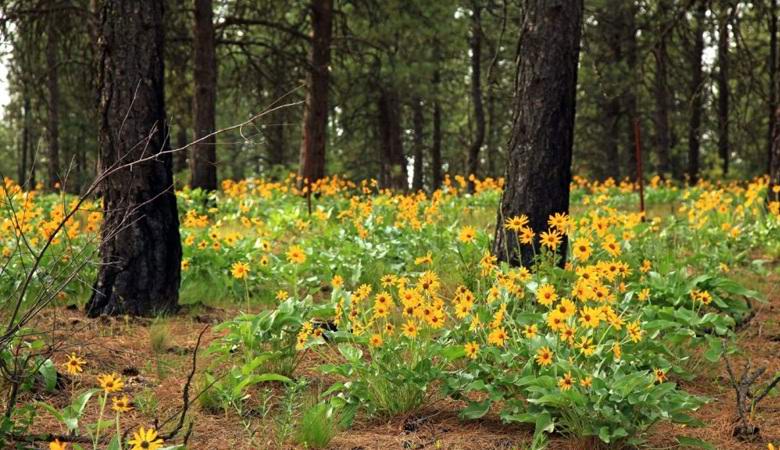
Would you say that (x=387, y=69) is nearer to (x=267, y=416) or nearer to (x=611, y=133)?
(x=611, y=133)

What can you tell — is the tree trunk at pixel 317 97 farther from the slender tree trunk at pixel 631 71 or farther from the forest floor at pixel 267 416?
the forest floor at pixel 267 416

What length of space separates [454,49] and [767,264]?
35.7ft

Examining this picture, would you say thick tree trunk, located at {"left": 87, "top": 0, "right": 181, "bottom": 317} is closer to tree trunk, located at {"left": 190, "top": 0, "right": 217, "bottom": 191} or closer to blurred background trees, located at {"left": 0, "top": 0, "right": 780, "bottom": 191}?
blurred background trees, located at {"left": 0, "top": 0, "right": 780, "bottom": 191}

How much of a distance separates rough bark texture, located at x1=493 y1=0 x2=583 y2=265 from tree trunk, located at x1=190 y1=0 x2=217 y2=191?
6212 millimetres

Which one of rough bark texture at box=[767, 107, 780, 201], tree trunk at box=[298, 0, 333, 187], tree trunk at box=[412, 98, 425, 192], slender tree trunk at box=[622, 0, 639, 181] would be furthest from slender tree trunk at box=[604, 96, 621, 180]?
rough bark texture at box=[767, 107, 780, 201]

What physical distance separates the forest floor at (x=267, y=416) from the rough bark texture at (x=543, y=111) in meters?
1.57

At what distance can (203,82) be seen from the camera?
10.6 metres

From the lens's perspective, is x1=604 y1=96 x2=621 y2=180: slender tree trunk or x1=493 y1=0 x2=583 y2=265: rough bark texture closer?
x1=493 y1=0 x2=583 y2=265: rough bark texture

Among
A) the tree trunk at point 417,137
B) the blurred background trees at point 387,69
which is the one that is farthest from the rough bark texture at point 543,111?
the tree trunk at point 417,137

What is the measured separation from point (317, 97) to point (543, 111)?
7.10m

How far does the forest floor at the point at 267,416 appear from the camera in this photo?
3.00 m

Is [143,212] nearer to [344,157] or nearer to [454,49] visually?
[454,49]

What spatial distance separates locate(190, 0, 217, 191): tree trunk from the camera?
10.4 m

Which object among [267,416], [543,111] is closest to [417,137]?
[543,111]
